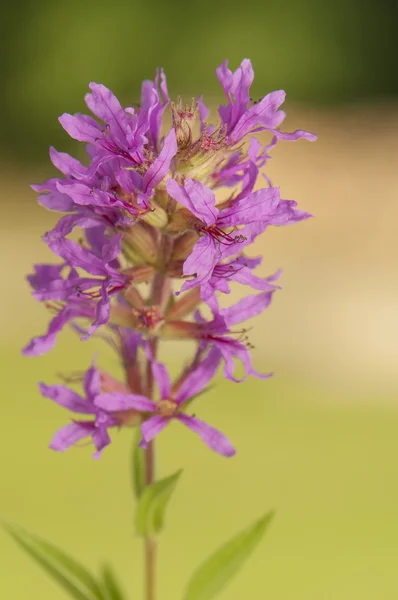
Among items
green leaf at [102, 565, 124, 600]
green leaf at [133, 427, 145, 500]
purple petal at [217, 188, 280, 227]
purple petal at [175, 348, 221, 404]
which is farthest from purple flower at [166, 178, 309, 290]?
green leaf at [102, 565, 124, 600]

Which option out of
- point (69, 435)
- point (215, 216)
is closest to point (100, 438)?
point (69, 435)

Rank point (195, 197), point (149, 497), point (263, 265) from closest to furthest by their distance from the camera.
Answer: point (195, 197), point (149, 497), point (263, 265)

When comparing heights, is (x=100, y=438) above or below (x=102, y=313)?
below

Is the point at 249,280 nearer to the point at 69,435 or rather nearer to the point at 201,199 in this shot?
the point at 201,199

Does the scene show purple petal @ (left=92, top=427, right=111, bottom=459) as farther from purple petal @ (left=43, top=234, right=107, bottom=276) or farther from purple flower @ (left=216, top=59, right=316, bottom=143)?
purple flower @ (left=216, top=59, right=316, bottom=143)

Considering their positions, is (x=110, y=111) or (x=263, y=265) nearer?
(x=110, y=111)

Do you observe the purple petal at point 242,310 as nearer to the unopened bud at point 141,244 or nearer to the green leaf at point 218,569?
the unopened bud at point 141,244

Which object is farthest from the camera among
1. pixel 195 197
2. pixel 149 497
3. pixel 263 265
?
pixel 263 265

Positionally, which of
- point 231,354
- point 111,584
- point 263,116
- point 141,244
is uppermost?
point 263,116
